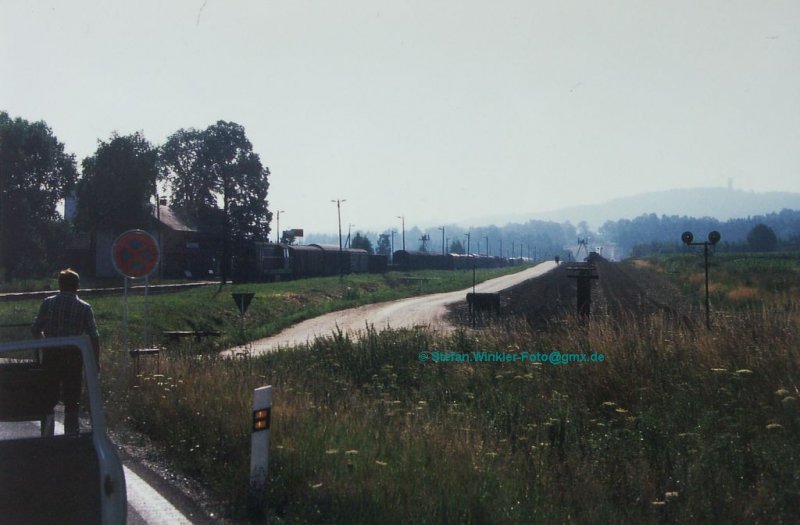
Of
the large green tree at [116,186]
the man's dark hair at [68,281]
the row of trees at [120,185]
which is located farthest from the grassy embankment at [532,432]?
the large green tree at [116,186]

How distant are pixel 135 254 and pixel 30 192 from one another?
54.6 metres

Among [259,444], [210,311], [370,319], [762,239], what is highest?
[762,239]

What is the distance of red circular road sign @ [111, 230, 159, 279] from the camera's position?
1245cm

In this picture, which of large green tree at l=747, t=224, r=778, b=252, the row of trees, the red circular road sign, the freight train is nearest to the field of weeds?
the red circular road sign

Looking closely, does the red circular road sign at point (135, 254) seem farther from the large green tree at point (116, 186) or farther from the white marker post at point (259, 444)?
the large green tree at point (116, 186)

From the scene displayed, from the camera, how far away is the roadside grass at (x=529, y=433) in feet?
19.2

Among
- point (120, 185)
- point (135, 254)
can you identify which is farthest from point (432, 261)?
point (135, 254)

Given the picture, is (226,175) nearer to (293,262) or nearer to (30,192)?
(293,262)

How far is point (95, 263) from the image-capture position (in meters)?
59.6

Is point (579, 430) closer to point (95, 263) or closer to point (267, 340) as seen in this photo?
point (267, 340)

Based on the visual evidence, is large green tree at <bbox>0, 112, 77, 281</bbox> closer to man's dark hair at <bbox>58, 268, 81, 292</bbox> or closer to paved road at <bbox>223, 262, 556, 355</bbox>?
paved road at <bbox>223, 262, 556, 355</bbox>

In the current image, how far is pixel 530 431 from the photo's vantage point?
26.6 ft

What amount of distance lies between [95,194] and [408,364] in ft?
162

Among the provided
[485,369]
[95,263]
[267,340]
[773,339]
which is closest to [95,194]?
[95,263]
